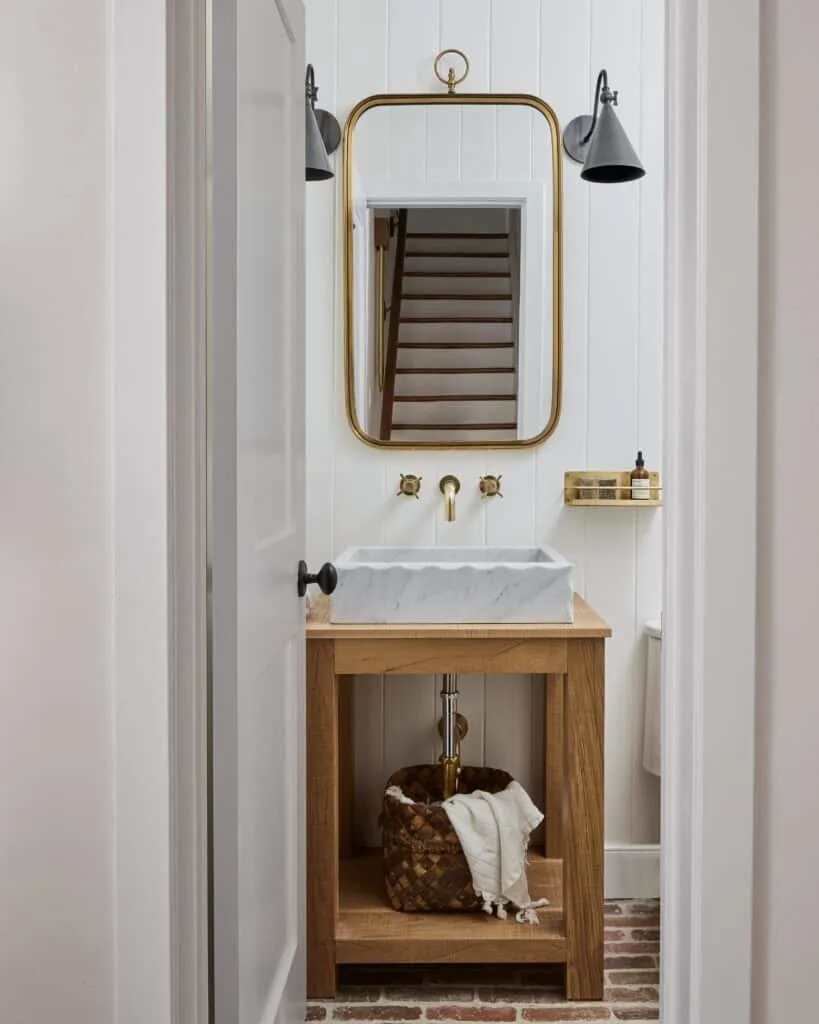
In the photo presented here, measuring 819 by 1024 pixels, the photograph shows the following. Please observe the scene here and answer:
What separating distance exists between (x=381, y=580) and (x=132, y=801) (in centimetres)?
112

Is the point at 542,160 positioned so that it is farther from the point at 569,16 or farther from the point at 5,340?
the point at 5,340

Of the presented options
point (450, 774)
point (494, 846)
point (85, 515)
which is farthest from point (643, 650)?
point (85, 515)

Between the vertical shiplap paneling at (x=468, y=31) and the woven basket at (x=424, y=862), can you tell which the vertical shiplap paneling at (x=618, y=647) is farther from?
the vertical shiplap paneling at (x=468, y=31)

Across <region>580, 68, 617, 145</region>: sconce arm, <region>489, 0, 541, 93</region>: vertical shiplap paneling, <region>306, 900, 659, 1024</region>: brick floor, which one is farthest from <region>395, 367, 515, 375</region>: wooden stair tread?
<region>306, 900, 659, 1024</region>: brick floor

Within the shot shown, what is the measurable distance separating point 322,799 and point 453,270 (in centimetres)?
144

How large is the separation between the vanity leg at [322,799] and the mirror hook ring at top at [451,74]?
5.12 ft

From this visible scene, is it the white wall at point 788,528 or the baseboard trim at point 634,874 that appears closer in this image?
the white wall at point 788,528

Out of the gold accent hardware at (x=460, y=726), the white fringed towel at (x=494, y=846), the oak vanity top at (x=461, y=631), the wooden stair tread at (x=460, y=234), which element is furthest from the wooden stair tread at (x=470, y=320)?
the white fringed towel at (x=494, y=846)

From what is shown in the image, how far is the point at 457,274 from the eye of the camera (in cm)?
265

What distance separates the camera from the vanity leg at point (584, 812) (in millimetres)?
2088

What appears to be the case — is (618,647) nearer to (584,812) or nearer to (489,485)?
(489,485)

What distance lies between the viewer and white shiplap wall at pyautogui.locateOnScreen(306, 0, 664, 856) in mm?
2633

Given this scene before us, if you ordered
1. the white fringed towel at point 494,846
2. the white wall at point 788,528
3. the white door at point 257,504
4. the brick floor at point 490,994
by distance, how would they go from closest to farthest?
the white wall at point 788,528, the white door at point 257,504, the brick floor at point 490,994, the white fringed towel at point 494,846

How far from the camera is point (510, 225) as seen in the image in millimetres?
2656
